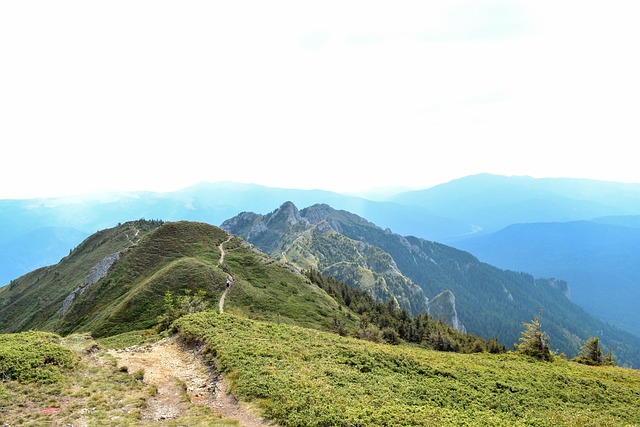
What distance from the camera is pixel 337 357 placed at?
33500 mm

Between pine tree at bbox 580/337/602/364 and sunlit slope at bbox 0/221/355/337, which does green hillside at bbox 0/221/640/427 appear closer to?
sunlit slope at bbox 0/221/355/337

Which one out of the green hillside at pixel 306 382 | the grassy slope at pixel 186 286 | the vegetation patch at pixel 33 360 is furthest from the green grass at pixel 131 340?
the vegetation patch at pixel 33 360

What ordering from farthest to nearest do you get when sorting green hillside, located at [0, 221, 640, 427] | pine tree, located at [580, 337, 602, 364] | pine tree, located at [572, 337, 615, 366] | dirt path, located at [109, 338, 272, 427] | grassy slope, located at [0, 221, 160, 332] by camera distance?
grassy slope, located at [0, 221, 160, 332] < pine tree, located at [580, 337, 602, 364] < pine tree, located at [572, 337, 615, 366] < dirt path, located at [109, 338, 272, 427] < green hillside, located at [0, 221, 640, 427]

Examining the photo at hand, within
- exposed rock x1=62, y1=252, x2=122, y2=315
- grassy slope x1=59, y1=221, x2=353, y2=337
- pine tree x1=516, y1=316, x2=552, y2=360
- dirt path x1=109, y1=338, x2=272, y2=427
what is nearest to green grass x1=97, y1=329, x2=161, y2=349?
dirt path x1=109, y1=338, x2=272, y2=427

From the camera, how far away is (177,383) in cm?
2797

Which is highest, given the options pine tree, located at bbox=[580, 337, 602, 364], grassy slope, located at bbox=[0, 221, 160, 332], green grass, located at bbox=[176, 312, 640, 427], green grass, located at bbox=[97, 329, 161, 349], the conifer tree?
green grass, located at bbox=[176, 312, 640, 427]

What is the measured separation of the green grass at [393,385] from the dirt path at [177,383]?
1165 mm

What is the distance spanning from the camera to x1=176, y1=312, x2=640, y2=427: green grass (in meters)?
22.0

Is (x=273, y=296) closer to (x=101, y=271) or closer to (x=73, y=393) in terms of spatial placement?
(x=101, y=271)

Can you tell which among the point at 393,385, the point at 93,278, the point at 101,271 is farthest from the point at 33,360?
the point at 93,278

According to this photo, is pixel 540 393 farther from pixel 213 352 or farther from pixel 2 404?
pixel 2 404

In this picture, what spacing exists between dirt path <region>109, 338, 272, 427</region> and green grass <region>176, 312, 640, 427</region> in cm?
116

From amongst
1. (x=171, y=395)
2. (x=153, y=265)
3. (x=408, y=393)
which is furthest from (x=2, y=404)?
(x=153, y=265)

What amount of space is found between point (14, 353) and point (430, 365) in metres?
35.4
